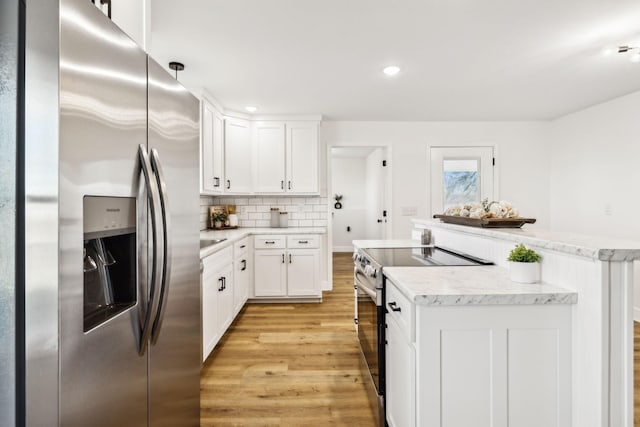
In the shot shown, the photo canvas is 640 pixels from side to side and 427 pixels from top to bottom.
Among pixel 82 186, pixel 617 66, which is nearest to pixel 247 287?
pixel 82 186

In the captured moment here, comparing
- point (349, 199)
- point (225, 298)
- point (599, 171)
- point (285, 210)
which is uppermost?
point (599, 171)

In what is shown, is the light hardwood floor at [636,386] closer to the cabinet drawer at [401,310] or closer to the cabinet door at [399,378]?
the cabinet door at [399,378]

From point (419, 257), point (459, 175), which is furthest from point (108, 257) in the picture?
point (459, 175)

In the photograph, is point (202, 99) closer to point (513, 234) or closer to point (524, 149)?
point (513, 234)

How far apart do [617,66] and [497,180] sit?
201cm

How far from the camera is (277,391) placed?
84.4 inches

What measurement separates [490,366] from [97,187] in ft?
4.41

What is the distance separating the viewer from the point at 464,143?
4734 millimetres

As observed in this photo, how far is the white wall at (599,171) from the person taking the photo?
11.8 feet

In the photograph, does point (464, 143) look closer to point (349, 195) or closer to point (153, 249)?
point (349, 195)

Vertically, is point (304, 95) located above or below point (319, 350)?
above

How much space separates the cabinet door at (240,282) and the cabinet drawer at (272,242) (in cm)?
27

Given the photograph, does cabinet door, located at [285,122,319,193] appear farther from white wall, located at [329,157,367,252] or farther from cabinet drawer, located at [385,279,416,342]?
white wall, located at [329,157,367,252]

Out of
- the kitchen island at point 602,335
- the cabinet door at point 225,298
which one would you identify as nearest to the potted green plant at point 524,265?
the kitchen island at point 602,335
